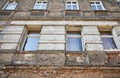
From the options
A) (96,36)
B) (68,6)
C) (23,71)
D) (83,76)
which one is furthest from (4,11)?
(83,76)

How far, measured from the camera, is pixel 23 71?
6.03m

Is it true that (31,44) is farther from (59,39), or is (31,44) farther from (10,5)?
(10,5)

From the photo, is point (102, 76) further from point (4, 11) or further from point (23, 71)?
point (4, 11)

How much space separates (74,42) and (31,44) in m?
2.04

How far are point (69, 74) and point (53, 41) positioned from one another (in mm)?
1840

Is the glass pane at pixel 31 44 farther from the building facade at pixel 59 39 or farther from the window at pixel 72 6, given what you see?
the window at pixel 72 6

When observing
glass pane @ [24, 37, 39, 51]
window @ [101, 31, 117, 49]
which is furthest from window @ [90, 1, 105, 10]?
glass pane @ [24, 37, 39, 51]

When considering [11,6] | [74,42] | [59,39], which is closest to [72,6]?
[74,42]

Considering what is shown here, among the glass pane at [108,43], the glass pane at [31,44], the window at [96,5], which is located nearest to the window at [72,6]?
the window at [96,5]

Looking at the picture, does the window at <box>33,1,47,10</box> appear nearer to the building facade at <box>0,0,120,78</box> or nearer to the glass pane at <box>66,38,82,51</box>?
the building facade at <box>0,0,120,78</box>

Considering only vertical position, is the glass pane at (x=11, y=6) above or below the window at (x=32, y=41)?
above

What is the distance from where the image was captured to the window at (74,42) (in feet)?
24.5

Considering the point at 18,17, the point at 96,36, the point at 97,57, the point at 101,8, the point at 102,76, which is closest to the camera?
the point at 102,76

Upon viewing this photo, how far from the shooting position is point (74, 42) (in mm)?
7773
